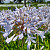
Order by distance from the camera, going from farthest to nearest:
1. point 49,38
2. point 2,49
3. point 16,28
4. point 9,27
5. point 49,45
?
1. point 49,38
2. point 49,45
3. point 2,49
4. point 16,28
5. point 9,27

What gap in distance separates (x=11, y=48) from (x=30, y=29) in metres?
1.33

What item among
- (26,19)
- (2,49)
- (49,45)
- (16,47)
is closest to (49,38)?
(49,45)

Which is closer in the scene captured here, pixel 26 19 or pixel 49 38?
pixel 26 19

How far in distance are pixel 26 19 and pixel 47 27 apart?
1.85 feet

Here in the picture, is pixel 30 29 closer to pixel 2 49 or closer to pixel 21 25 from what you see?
pixel 21 25

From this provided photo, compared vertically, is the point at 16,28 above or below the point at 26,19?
below

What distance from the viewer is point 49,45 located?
355 cm

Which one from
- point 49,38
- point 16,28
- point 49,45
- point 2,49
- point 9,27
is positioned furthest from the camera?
point 49,38

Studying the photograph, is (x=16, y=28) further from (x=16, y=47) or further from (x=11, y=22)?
(x=16, y=47)

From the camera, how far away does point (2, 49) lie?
3336mm

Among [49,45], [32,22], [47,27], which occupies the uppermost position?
[32,22]

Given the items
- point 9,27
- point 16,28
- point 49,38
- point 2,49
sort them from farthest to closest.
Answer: point 49,38 → point 2,49 → point 16,28 → point 9,27

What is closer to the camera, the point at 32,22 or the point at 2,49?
the point at 32,22

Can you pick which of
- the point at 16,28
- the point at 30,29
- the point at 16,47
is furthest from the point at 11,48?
the point at 30,29
